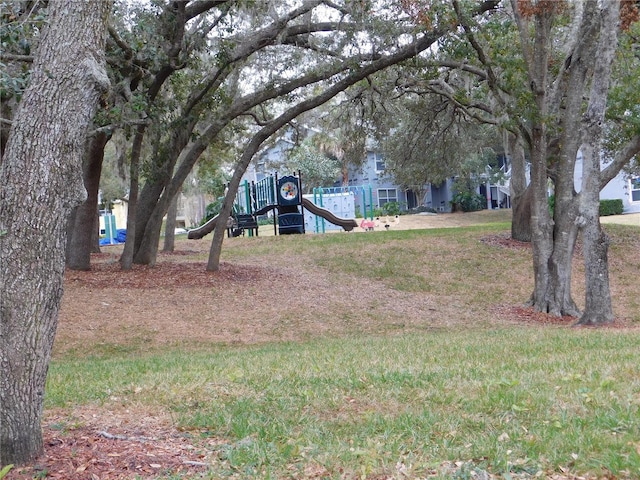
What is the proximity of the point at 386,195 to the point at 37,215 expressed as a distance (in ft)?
157

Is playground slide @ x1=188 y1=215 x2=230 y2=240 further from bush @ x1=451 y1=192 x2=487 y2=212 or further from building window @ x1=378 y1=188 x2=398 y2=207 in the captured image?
building window @ x1=378 y1=188 x2=398 y2=207

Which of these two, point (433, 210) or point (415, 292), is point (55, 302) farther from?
point (433, 210)

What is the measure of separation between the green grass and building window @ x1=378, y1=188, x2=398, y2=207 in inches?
1679

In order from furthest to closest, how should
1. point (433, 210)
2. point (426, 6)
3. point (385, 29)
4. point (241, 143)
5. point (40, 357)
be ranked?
point (433, 210) < point (241, 143) < point (385, 29) < point (426, 6) < point (40, 357)

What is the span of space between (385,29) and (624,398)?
1073cm

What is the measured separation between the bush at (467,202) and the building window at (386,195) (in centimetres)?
651

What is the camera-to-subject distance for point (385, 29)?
1495 cm

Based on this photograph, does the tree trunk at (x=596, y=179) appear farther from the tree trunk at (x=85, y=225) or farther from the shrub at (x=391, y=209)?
the shrub at (x=391, y=209)

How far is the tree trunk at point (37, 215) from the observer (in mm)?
4543

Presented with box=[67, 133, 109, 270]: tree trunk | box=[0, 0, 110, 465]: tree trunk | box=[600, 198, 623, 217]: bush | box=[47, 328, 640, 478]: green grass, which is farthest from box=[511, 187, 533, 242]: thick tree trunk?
box=[0, 0, 110, 465]: tree trunk

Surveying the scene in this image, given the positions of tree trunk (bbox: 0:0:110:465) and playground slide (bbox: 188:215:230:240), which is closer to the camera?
tree trunk (bbox: 0:0:110:465)

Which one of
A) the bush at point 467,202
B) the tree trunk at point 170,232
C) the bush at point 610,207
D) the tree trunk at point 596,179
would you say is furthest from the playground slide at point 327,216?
the tree trunk at point 596,179

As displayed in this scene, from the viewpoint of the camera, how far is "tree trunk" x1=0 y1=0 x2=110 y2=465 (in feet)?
14.9

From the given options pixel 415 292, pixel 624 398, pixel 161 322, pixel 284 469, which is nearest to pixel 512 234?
pixel 415 292
